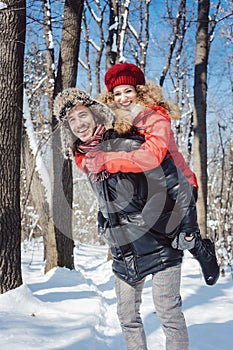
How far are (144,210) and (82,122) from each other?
643 mm

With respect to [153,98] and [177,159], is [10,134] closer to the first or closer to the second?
[153,98]

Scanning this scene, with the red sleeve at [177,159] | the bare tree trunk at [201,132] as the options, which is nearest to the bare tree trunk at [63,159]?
the bare tree trunk at [201,132]

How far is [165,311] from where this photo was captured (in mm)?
1939

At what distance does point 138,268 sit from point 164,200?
1.37 ft

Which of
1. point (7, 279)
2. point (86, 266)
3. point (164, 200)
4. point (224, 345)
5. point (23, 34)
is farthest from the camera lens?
point (86, 266)

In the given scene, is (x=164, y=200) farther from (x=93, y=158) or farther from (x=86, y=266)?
(x=86, y=266)

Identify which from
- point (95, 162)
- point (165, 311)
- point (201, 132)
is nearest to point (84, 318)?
point (165, 311)

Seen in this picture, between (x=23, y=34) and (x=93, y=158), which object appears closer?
(x=93, y=158)

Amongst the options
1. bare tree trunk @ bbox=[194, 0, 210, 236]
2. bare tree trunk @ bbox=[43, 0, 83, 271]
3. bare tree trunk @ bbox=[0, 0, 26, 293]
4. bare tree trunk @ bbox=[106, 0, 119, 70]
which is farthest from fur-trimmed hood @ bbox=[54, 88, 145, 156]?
bare tree trunk @ bbox=[106, 0, 119, 70]

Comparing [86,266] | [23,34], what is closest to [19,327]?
[23,34]

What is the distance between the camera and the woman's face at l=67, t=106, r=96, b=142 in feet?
6.76

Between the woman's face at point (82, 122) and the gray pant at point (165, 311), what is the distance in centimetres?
91

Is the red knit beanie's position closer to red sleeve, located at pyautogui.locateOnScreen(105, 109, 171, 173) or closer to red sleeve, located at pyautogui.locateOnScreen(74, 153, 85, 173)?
red sleeve, located at pyautogui.locateOnScreen(105, 109, 171, 173)

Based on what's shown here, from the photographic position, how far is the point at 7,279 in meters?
3.57
